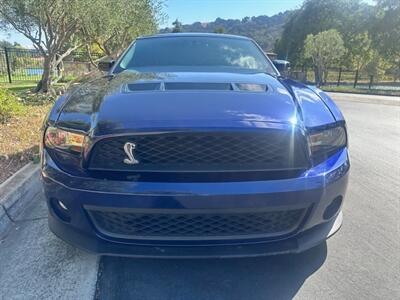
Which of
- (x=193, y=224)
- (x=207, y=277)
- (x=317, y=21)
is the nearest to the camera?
(x=193, y=224)

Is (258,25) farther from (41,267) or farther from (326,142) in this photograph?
(41,267)

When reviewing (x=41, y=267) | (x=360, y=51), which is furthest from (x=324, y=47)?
(x=41, y=267)

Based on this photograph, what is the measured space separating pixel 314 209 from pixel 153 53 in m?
2.29

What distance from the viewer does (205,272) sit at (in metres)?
2.24

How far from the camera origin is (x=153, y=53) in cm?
348

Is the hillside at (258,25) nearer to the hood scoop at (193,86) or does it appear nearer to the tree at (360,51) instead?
the tree at (360,51)

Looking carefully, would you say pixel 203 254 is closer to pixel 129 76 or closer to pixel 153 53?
pixel 129 76

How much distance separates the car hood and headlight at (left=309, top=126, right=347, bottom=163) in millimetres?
68

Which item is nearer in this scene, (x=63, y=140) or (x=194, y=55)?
(x=63, y=140)

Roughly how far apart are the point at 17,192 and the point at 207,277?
195 centimetres

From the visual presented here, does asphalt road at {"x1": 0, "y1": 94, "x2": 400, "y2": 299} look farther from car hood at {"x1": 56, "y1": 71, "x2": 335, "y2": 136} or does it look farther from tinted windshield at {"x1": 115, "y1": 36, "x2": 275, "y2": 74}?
tinted windshield at {"x1": 115, "y1": 36, "x2": 275, "y2": 74}

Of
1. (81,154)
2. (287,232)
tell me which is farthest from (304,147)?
(81,154)

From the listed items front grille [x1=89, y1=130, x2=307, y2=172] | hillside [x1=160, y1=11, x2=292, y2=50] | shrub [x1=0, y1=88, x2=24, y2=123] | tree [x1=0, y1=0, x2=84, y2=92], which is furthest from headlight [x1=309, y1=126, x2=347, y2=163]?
hillside [x1=160, y1=11, x2=292, y2=50]

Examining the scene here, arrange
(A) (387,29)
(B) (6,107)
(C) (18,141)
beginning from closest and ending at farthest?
(C) (18,141) < (B) (6,107) < (A) (387,29)
